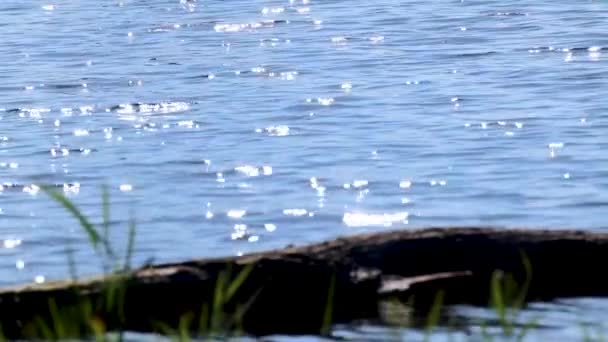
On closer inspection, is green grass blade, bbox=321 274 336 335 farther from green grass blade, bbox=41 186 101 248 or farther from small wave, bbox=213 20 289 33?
small wave, bbox=213 20 289 33

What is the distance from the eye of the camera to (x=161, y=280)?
7.59 metres

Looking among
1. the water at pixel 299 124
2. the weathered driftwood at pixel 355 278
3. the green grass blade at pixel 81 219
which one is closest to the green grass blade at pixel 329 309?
the weathered driftwood at pixel 355 278

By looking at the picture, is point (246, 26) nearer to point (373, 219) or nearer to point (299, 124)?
point (299, 124)

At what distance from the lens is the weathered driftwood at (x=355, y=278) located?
7.60 meters

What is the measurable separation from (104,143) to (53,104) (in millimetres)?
1933

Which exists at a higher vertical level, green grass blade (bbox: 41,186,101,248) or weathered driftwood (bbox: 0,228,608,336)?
green grass blade (bbox: 41,186,101,248)

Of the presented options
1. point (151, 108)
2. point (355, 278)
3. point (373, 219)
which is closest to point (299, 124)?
point (151, 108)

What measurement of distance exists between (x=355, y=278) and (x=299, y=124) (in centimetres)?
561

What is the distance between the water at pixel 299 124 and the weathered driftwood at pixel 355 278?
0.22 m

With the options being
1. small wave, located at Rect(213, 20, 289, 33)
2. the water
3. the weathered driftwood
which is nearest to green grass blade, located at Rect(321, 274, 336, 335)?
the weathered driftwood

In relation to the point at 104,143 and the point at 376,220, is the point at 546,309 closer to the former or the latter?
the point at 376,220

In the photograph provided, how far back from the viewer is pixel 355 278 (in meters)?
7.94

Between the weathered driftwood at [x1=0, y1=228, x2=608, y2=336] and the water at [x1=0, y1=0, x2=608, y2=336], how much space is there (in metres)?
0.22

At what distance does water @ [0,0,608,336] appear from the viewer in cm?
1027
